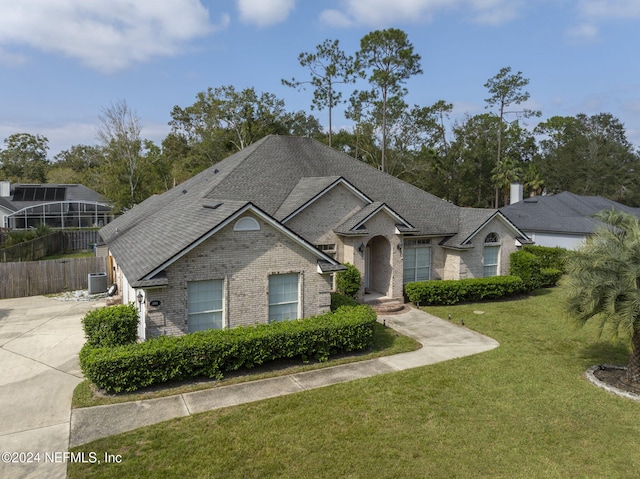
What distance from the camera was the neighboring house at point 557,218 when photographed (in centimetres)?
2988

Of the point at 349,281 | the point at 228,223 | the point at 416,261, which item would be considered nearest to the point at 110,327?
the point at 228,223

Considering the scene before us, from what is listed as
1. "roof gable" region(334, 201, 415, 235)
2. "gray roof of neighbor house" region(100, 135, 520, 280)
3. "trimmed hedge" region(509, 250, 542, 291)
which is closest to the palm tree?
"roof gable" region(334, 201, 415, 235)

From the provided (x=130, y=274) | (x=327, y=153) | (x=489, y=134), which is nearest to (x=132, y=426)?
(x=130, y=274)

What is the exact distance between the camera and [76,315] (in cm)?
1731

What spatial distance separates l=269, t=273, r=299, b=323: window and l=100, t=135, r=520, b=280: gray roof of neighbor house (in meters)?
2.21

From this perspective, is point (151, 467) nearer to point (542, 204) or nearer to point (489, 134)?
point (542, 204)

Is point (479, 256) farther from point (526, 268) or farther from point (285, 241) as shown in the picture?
point (285, 241)

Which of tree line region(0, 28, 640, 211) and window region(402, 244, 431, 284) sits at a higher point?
tree line region(0, 28, 640, 211)

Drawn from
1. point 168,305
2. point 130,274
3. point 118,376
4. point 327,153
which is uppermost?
point 327,153

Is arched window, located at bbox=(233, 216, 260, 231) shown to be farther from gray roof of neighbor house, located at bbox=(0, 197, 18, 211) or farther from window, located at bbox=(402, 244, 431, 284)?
gray roof of neighbor house, located at bbox=(0, 197, 18, 211)

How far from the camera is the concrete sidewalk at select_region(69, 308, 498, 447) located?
346 inches

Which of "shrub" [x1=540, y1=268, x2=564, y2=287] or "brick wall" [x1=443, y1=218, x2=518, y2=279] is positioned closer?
"brick wall" [x1=443, y1=218, x2=518, y2=279]

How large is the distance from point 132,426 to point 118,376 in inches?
64.2

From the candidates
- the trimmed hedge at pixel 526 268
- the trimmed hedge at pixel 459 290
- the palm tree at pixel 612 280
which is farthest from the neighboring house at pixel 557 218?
the palm tree at pixel 612 280
